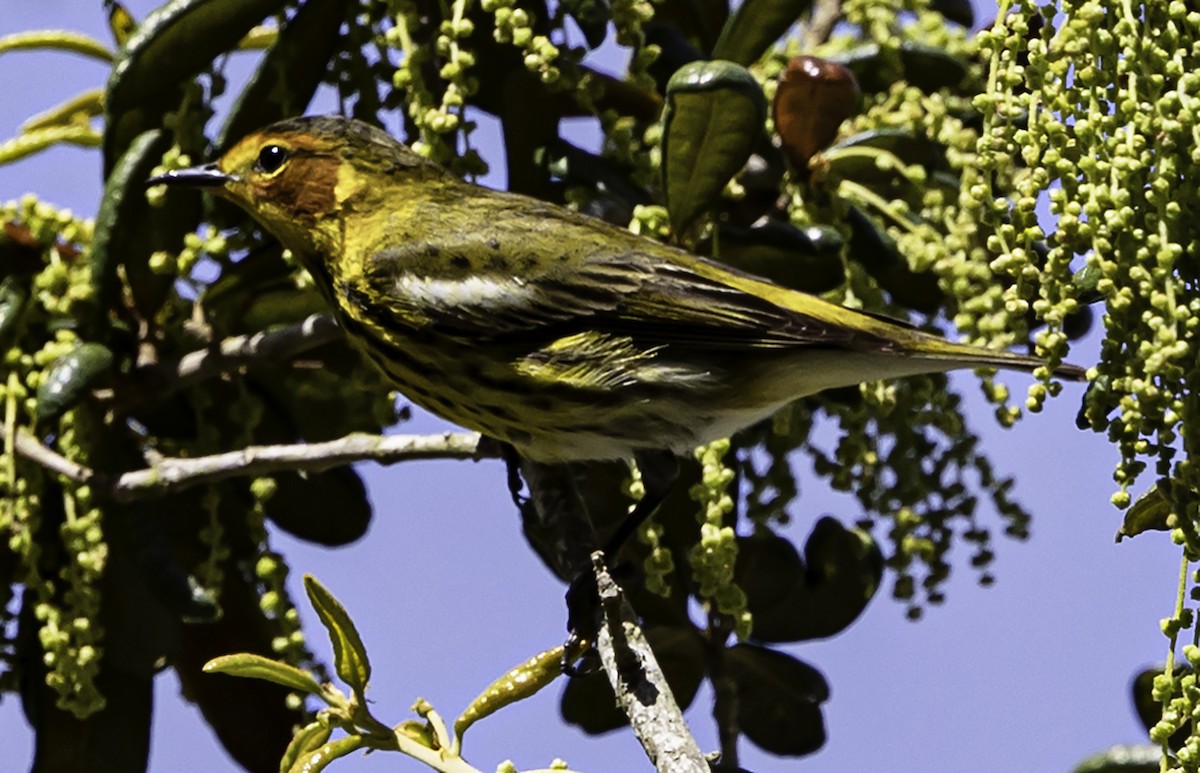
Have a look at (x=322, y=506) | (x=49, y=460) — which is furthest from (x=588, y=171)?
(x=49, y=460)

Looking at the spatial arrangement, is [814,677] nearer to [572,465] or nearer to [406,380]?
[572,465]

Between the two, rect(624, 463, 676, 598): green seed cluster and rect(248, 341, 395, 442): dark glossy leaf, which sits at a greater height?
rect(248, 341, 395, 442): dark glossy leaf

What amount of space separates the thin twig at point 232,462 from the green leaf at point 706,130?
53 cm

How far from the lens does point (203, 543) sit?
9.43 feet

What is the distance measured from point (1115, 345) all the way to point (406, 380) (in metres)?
1.45

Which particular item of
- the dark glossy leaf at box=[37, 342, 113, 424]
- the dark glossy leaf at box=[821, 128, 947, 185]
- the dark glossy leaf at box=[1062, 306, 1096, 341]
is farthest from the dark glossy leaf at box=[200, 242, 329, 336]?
the dark glossy leaf at box=[1062, 306, 1096, 341]

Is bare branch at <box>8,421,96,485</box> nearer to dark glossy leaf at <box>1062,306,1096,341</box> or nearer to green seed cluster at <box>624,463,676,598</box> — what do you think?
green seed cluster at <box>624,463,676,598</box>

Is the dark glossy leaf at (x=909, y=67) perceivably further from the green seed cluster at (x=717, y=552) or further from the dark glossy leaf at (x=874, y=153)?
the green seed cluster at (x=717, y=552)

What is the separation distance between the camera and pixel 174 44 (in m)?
2.58

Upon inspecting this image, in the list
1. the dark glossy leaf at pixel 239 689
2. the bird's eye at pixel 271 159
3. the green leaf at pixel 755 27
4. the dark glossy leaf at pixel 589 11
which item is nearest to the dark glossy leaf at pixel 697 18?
the green leaf at pixel 755 27

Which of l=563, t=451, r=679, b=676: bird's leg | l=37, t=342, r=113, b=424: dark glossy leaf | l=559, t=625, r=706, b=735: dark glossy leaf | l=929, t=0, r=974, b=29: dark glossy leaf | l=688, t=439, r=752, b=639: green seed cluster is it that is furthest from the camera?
l=929, t=0, r=974, b=29: dark glossy leaf

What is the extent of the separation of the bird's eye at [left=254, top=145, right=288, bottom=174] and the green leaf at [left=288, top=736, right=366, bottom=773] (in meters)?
1.27

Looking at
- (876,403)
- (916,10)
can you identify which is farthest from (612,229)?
(916,10)

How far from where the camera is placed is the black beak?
8.62ft
